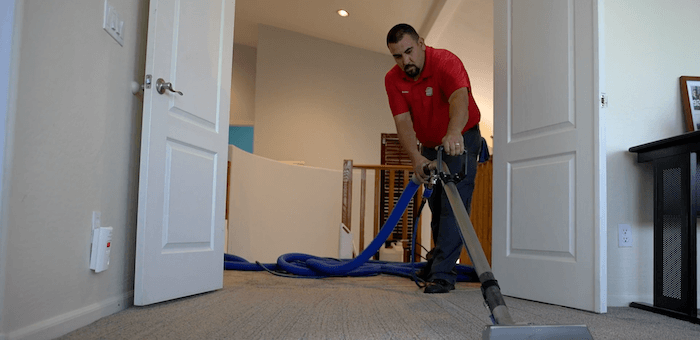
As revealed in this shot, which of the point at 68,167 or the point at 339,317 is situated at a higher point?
the point at 68,167

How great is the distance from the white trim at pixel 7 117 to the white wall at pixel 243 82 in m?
7.29

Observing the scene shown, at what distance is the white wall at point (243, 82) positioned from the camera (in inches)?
333

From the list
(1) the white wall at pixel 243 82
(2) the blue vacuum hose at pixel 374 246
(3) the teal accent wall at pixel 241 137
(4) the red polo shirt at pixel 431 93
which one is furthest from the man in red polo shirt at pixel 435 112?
(3) the teal accent wall at pixel 241 137

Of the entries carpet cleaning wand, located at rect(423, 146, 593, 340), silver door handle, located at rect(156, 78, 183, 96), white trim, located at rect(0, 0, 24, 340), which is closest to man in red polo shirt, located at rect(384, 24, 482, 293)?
carpet cleaning wand, located at rect(423, 146, 593, 340)

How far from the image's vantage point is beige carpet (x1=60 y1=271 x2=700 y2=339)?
1480 mm

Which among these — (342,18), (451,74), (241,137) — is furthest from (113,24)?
(241,137)

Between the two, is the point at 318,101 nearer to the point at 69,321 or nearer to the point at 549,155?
the point at 549,155

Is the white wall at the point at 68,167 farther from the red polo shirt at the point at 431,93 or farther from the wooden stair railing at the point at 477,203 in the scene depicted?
the wooden stair railing at the point at 477,203

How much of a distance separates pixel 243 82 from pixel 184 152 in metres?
6.53

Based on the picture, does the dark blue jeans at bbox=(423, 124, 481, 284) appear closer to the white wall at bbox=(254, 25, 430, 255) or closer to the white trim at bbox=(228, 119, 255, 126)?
the white wall at bbox=(254, 25, 430, 255)

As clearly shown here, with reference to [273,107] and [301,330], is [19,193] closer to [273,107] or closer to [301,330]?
[301,330]

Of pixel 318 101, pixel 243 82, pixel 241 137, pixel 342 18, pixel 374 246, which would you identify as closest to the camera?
pixel 374 246

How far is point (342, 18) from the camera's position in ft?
21.7

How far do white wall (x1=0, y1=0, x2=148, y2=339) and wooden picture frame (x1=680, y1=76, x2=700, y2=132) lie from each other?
8.07 ft
